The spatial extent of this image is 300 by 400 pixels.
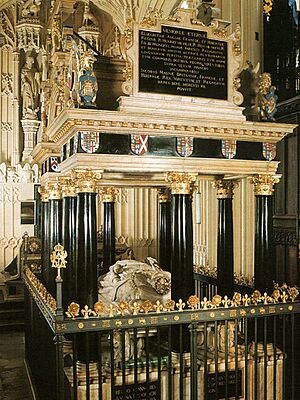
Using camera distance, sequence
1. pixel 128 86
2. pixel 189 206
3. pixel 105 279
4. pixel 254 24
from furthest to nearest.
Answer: pixel 254 24, pixel 105 279, pixel 189 206, pixel 128 86

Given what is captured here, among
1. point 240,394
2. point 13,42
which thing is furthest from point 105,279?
point 13,42

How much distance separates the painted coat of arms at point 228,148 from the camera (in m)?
6.46

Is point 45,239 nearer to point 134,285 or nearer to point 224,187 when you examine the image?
point 134,285

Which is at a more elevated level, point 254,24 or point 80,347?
point 254,24

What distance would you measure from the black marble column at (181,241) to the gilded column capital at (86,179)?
98cm

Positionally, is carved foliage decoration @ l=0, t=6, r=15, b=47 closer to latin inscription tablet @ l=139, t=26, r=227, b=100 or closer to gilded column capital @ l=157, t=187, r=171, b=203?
gilded column capital @ l=157, t=187, r=171, b=203

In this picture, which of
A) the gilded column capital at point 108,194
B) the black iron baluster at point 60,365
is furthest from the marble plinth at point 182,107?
the gilded column capital at point 108,194

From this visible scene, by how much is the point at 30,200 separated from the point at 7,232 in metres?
1.17

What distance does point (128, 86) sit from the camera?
596 cm

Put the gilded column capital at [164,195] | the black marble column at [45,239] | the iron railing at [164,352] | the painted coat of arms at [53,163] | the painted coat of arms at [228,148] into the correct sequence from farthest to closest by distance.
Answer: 1. the gilded column capital at [164,195]
2. the black marble column at [45,239]
3. the painted coat of arms at [53,163]
4. the painted coat of arms at [228,148]
5. the iron railing at [164,352]

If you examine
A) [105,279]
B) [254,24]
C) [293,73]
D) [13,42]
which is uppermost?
[13,42]

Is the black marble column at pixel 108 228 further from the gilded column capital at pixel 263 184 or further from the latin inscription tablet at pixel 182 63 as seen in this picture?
the latin inscription tablet at pixel 182 63

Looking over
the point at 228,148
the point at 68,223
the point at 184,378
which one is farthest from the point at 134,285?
the point at 228,148

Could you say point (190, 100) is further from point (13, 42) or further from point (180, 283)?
point (13, 42)
